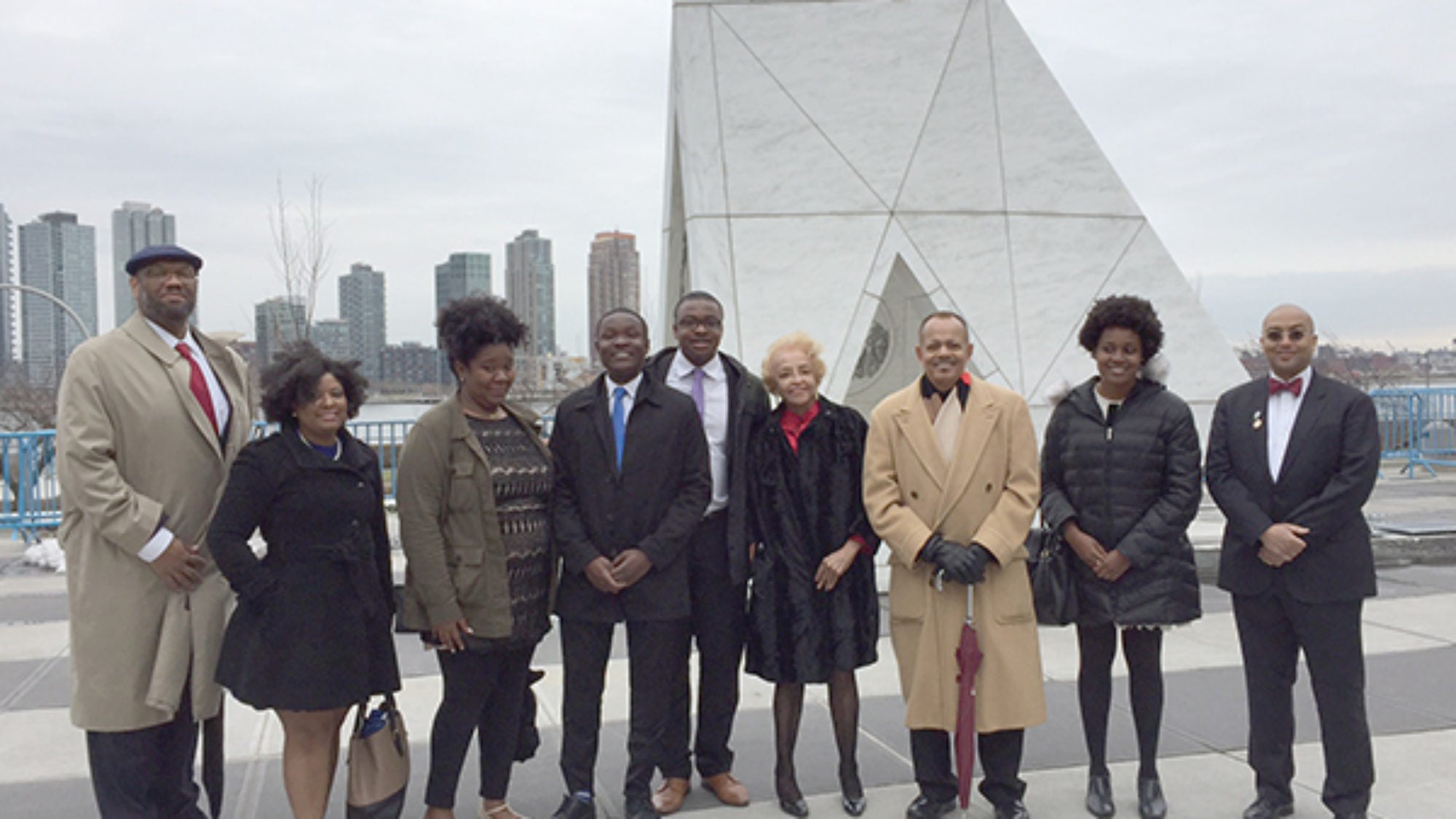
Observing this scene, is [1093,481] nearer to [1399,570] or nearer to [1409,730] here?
[1409,730]

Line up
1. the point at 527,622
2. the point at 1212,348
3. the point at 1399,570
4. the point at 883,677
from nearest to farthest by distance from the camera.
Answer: the point at 527,622, the point at 883,677, the point at 1399,570, the point at 1212,348

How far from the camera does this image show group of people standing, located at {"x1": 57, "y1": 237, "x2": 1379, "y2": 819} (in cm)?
325

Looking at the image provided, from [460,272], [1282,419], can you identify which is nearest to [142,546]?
[1282,419]

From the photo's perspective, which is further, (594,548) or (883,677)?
(883,677)

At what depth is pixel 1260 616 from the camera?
12.6 feet

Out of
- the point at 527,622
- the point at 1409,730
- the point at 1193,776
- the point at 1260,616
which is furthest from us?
the point at 1409,730

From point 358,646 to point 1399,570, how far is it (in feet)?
26.7

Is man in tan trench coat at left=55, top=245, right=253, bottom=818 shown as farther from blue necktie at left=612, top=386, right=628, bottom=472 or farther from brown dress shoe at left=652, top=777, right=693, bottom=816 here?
brown dress shoe at left=652, top=777, right=693, bottom=816

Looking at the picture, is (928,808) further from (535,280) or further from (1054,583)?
(535,280)

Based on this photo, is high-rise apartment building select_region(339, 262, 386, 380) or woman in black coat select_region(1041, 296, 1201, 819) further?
high-rise apartment building select_region(339, 262, 386, 380)

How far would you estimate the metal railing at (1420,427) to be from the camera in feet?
46.9

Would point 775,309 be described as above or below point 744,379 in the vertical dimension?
above

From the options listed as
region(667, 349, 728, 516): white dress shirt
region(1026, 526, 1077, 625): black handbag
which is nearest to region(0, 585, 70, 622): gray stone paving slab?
region(667, 349, 728, 516): white dress shirt

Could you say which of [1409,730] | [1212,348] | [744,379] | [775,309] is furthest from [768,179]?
[1409,730]
